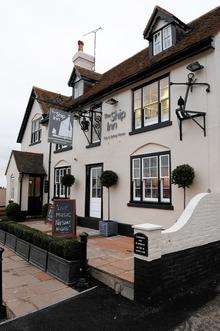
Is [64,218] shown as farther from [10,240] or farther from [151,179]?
[151,179]

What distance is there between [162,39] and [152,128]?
396cm

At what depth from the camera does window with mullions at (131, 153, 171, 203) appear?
10.3 meters

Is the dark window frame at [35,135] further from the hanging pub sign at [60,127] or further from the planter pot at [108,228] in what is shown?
the planter pot at [108,228]

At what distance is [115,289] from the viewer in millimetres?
6355

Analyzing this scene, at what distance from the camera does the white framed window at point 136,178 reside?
11367 mm

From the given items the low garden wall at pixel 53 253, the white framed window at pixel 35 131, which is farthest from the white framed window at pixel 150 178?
the white framed window at pixel 35 131

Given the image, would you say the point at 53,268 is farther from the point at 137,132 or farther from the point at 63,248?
the point at 137,132

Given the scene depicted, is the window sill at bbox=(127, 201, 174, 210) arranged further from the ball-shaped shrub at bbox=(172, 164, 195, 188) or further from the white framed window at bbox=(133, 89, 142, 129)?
the white framed window at bbox=(133, 89, 142, 129)

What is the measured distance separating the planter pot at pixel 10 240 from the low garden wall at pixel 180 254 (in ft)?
19.4

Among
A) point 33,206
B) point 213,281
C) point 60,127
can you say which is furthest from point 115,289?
point 33,206

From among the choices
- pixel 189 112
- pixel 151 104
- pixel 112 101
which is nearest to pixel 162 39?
pixel 151 104

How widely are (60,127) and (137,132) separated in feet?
13.4

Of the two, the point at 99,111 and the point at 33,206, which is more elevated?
the point at 99,111

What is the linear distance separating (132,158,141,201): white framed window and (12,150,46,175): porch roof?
28.4 ft
